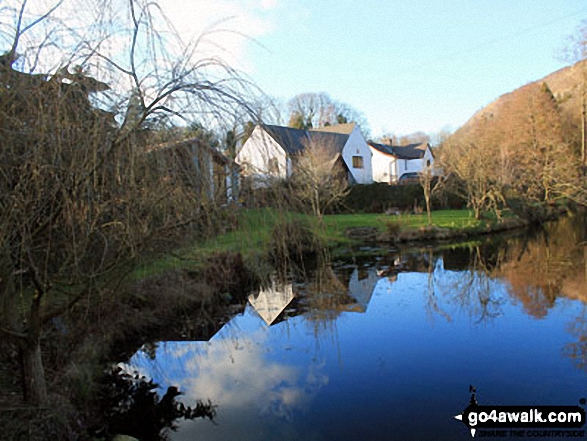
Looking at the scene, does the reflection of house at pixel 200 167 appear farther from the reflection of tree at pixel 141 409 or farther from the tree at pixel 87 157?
the reflection of tree at pixel 141 409

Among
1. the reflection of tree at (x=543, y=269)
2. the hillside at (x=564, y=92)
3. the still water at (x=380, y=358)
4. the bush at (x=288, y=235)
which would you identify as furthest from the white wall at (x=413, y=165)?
the bush at (x=288, y=235)

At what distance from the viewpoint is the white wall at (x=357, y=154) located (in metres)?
36.8

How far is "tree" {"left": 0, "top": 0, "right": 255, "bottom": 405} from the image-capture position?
3.15 meters

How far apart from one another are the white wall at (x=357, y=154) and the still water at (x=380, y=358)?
24703 millimetres

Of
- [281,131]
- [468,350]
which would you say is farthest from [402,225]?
[281,131]

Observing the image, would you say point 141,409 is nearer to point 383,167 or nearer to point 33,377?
point 33,377

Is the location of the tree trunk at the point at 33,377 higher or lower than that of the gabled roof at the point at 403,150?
lower

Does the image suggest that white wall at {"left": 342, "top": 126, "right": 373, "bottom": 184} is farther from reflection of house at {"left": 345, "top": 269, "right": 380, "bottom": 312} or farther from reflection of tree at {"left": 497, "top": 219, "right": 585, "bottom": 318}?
reflection of house at {"left": 345, "top": 269, "right": 380, "bottom": 312}

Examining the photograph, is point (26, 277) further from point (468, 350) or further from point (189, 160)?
point (468, 350)

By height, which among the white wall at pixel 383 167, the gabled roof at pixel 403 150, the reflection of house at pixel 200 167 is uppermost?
the gabled roof at pixel 403 150

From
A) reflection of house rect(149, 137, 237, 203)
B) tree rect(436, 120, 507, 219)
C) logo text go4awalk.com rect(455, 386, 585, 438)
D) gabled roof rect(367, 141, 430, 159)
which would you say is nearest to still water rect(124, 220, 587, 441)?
logo text go4awalk.com rect(455, 386, 585, 438)

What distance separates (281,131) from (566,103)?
30453 mm

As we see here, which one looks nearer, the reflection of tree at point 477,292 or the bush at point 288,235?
the bush at point 288,235

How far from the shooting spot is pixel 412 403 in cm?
589
